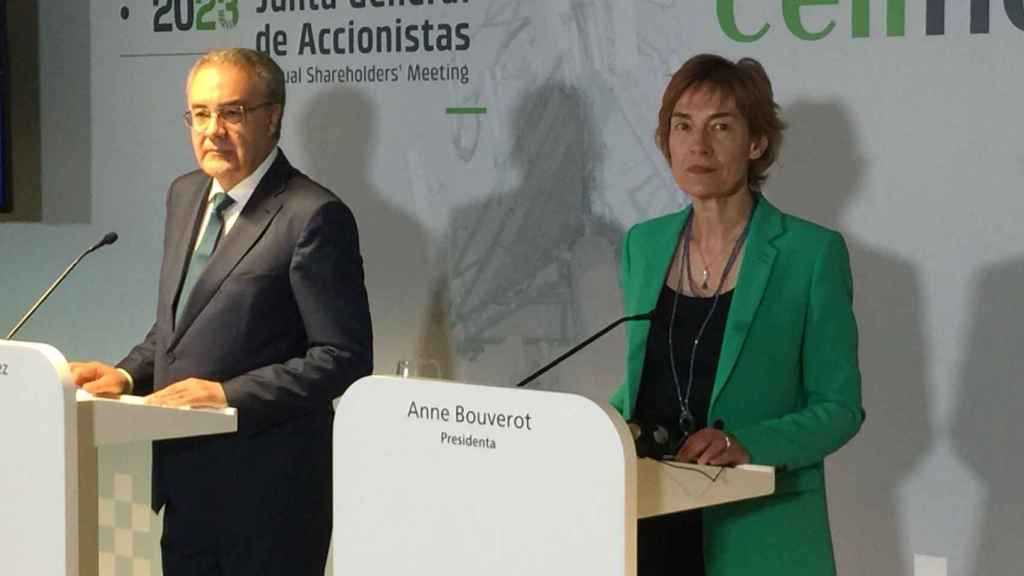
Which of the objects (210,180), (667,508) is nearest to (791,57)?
(210,180)

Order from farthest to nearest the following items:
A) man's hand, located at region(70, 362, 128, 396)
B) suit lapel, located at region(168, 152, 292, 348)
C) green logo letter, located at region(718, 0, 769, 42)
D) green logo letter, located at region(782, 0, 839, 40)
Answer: green logo letter, located at region(718, 0, 769, 42) → green logo letter, located at region(782, 0, 839, 40) → suit lapel, located at region(168, 152, 292, 348) → man's hand, located at region(70, 362, 128, 396)

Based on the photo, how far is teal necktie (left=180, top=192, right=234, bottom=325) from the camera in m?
3.89

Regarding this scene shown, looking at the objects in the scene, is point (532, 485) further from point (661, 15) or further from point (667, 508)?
point (661, 15)

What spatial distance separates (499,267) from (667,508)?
1984 mm

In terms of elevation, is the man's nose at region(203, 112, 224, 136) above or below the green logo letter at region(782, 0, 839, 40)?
below

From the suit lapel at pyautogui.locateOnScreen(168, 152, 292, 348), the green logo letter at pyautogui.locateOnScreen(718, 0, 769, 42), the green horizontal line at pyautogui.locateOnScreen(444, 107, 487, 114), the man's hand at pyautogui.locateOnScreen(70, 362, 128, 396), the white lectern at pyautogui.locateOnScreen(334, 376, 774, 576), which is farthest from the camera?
the green horizontal line at pyautogui.locateOnScreen(444, 107, 487, 114)

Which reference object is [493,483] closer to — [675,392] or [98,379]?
[675,392]

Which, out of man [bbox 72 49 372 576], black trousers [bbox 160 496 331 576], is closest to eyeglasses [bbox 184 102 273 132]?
man [bbox 72 49 372 576]

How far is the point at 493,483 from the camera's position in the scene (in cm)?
273

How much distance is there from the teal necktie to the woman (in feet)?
3.51

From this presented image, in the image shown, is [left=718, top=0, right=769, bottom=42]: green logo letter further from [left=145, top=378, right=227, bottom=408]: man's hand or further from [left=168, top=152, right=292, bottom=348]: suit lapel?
[left=145, top=378, right=227, bottom=408]: man's hand

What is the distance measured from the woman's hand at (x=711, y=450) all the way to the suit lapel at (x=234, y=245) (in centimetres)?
128

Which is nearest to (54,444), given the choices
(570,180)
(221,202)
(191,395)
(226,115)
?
(191,395)

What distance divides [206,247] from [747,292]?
1.33m
